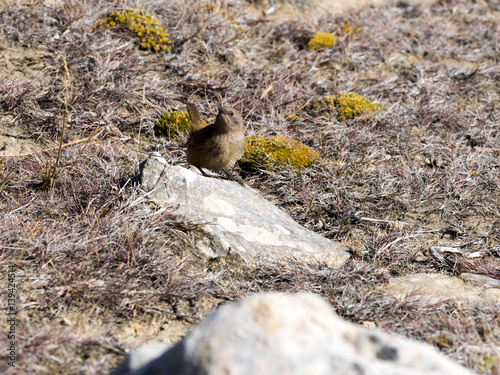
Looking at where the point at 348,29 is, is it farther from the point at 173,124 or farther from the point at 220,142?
the point at 220,142

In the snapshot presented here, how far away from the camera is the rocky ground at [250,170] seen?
10.8 feet

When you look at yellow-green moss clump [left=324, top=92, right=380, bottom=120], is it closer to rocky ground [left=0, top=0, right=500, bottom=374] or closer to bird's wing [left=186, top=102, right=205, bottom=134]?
rocky ground [left=0, top=0, right=500, bottom=374]

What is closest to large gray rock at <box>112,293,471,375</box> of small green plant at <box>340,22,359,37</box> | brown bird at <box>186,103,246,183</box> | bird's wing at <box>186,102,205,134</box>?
brown bird at <box>186,103,246,183</box>

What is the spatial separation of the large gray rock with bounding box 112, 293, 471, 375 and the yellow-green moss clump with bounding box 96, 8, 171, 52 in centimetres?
519

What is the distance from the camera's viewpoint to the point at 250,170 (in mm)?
5383

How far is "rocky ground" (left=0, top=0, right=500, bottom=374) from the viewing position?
3.28 meters

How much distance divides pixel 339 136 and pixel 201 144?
1.95 metres

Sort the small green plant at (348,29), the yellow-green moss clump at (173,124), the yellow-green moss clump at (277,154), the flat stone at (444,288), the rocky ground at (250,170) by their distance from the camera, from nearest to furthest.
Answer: the rocky ground at (250,170)
the flat stone at (444,288)
the yellow-green moss clump at (277,154)
the yellow-green moss clump at (173,124)
the small green plant at (348,29)

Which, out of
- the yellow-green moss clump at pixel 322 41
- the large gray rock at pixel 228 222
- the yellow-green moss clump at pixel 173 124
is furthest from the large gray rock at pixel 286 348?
the yellow-green moss clump at pixel 322 41

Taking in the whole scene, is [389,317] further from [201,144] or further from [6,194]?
[6,194]

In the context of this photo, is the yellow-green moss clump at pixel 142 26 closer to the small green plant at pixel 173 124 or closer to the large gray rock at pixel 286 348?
the small green plant at pixel 173 124

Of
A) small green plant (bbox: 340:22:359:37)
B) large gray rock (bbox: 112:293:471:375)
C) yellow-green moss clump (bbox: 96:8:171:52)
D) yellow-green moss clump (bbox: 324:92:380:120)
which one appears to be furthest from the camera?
small green plant (bbox: 340:22:359:37)

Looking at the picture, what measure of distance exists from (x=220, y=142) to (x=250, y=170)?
1.08 meters

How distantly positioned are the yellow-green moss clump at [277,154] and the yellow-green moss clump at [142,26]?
2118mm
